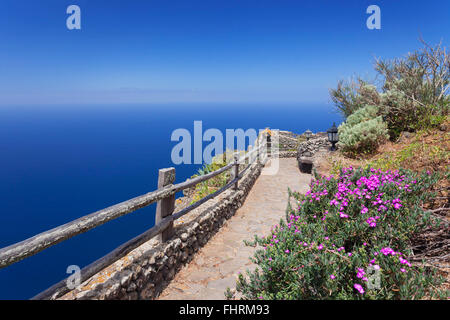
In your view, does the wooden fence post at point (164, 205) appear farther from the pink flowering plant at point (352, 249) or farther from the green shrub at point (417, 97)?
the green shrub at point (417, 97)

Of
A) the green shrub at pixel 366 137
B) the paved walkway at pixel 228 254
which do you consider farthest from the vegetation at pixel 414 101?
the paved walkway at pixel 228 254

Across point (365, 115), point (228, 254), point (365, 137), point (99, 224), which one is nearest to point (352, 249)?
point (228, 254)

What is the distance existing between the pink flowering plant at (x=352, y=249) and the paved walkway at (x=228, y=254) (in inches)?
49.0

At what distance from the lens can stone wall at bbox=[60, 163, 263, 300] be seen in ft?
8.83

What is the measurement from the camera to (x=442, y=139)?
548cm

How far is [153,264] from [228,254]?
1863 mm

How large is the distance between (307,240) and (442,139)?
5.28 metres

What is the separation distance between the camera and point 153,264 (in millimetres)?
3438

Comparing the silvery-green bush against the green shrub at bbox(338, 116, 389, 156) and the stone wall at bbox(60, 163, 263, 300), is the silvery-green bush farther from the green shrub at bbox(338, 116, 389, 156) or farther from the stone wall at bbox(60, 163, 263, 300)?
the stone wall at bbox(60, 163, 263, 300)

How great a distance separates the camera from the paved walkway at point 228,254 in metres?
3.71

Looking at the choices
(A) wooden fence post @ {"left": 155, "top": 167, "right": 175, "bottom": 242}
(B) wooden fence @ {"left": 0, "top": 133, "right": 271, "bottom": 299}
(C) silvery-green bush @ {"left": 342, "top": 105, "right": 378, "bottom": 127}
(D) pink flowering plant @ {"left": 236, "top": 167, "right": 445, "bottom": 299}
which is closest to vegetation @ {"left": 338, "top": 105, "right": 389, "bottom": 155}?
(C) silvery-green bush @ {"left": 342, "top": 105, "right": 378, "bottom": 127}

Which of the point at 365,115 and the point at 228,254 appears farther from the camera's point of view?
the point at 365,115

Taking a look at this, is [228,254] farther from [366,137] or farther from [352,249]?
[366,137]
